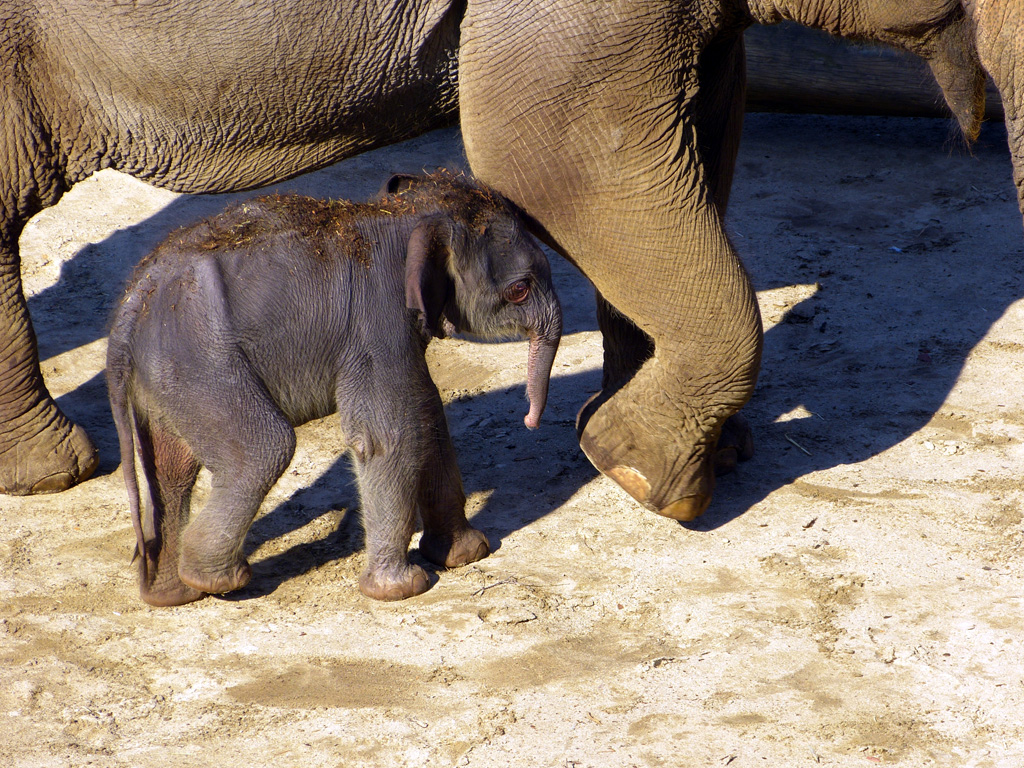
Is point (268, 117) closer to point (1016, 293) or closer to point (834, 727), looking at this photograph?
point (834, 727)

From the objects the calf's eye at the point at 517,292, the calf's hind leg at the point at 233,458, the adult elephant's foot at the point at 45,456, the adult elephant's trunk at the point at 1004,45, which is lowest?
the adult elephant's foot at the point at 45,456

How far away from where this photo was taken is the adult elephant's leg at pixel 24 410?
14.7 feet

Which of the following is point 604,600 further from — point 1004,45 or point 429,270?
point 1004,45

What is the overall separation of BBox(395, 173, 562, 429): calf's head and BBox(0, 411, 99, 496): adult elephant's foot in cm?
175

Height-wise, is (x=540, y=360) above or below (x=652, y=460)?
above

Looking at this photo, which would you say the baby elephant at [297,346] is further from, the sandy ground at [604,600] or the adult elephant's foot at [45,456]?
the adult elephant's foot at [45,456]

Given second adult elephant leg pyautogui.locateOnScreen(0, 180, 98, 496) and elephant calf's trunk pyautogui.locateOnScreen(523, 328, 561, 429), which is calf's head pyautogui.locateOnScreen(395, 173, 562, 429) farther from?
second adult elephant leg pyautogui.locateOnScreen(0, 180, 98, 496)

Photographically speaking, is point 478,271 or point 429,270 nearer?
point 429,270

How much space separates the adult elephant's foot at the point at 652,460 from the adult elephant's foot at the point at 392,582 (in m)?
0.85

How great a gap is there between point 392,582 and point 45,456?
1651mm

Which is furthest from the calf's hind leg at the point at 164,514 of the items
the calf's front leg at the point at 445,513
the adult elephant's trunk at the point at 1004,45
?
the adult elephant's trunk at the point at 1004,45

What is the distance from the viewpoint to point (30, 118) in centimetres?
414

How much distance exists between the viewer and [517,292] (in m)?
3.76

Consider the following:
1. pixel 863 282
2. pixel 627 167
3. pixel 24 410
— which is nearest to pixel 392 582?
pixel 627 167
